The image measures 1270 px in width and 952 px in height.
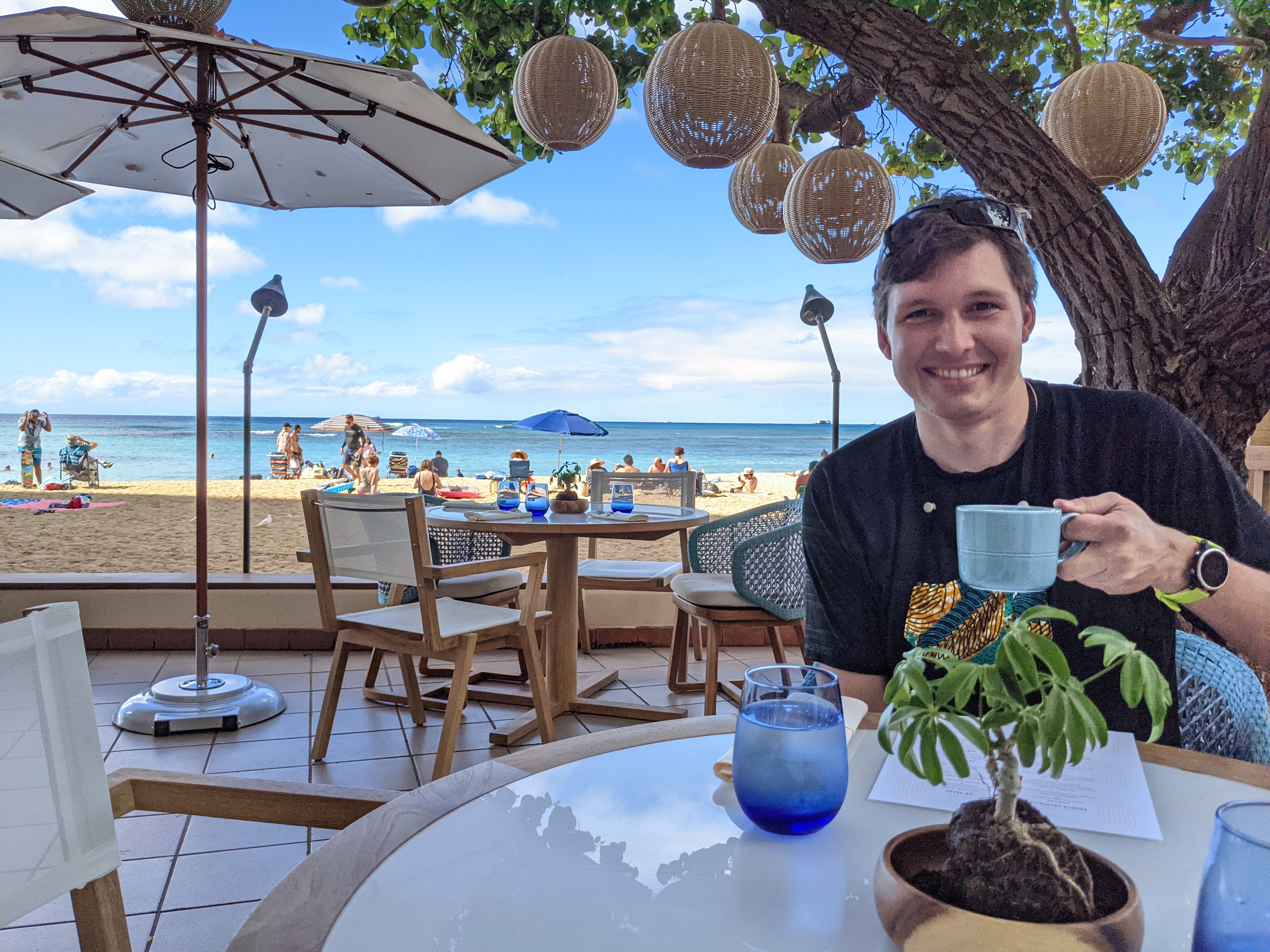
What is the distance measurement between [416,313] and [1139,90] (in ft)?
121

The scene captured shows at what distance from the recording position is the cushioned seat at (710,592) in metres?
3.14

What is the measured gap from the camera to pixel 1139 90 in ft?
7.71

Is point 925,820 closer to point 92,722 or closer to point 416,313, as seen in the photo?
point 92,722

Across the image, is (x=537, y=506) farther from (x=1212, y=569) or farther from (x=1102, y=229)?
(x=1212, y=569)

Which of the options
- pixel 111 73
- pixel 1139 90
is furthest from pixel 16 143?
pixel 1139 90

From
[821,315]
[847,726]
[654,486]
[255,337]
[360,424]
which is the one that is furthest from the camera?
[360,424]

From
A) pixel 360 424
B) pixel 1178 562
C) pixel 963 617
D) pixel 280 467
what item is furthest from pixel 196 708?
pixel 280 467

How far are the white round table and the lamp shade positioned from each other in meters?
4.10

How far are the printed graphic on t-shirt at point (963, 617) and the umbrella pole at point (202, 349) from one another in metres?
2.70

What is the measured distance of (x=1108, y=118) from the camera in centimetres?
236

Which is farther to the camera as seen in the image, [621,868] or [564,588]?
[564,588]

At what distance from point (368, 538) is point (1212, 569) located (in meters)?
2.35

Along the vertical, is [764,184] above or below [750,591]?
above

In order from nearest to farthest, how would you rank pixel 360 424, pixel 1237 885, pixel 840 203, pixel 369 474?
pixel 1237 885
pixel 840 203
pixel 369 474
pixel 360 424
